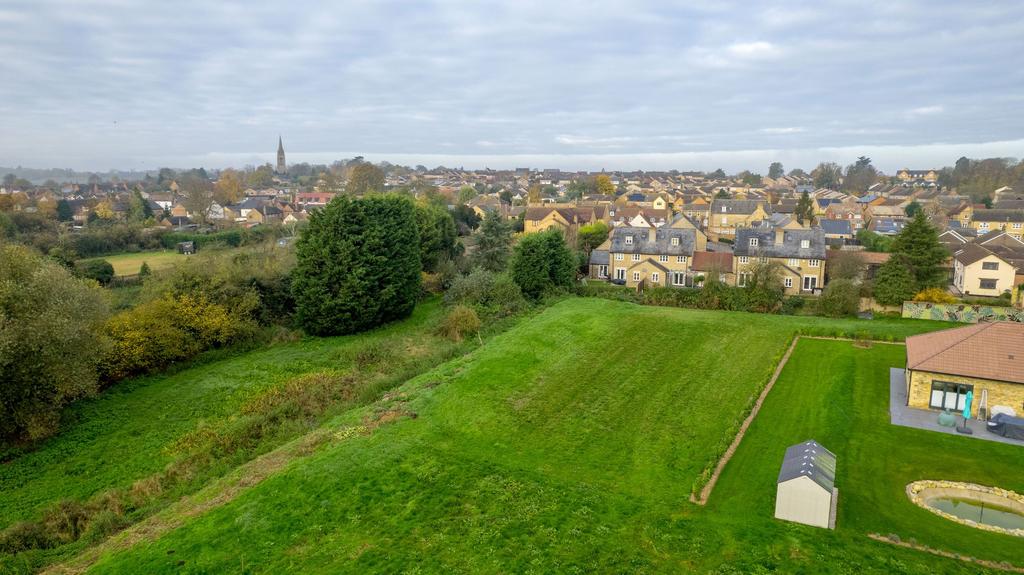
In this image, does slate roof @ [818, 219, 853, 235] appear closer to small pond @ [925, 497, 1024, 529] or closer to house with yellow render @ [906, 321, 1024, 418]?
house with yellow render @ [906, 321, 1024, 418]

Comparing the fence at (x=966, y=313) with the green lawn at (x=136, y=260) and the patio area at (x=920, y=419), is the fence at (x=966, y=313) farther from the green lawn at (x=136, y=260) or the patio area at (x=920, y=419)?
the green lawn at (x=136, y=260)

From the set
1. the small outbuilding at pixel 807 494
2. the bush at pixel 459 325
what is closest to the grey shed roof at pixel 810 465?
the small outbuilding at pixel 807 494

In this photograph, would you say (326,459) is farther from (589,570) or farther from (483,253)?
(483,253)

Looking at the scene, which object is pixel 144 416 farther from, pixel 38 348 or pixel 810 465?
pixel 810 465

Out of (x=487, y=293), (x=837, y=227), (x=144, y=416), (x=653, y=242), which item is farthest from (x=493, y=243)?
(x=837, y=227)

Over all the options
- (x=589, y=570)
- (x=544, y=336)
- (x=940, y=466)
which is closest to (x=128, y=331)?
(x=544, y=336)

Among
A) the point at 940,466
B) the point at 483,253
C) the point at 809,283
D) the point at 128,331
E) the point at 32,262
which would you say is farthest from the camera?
the point at 483,253
